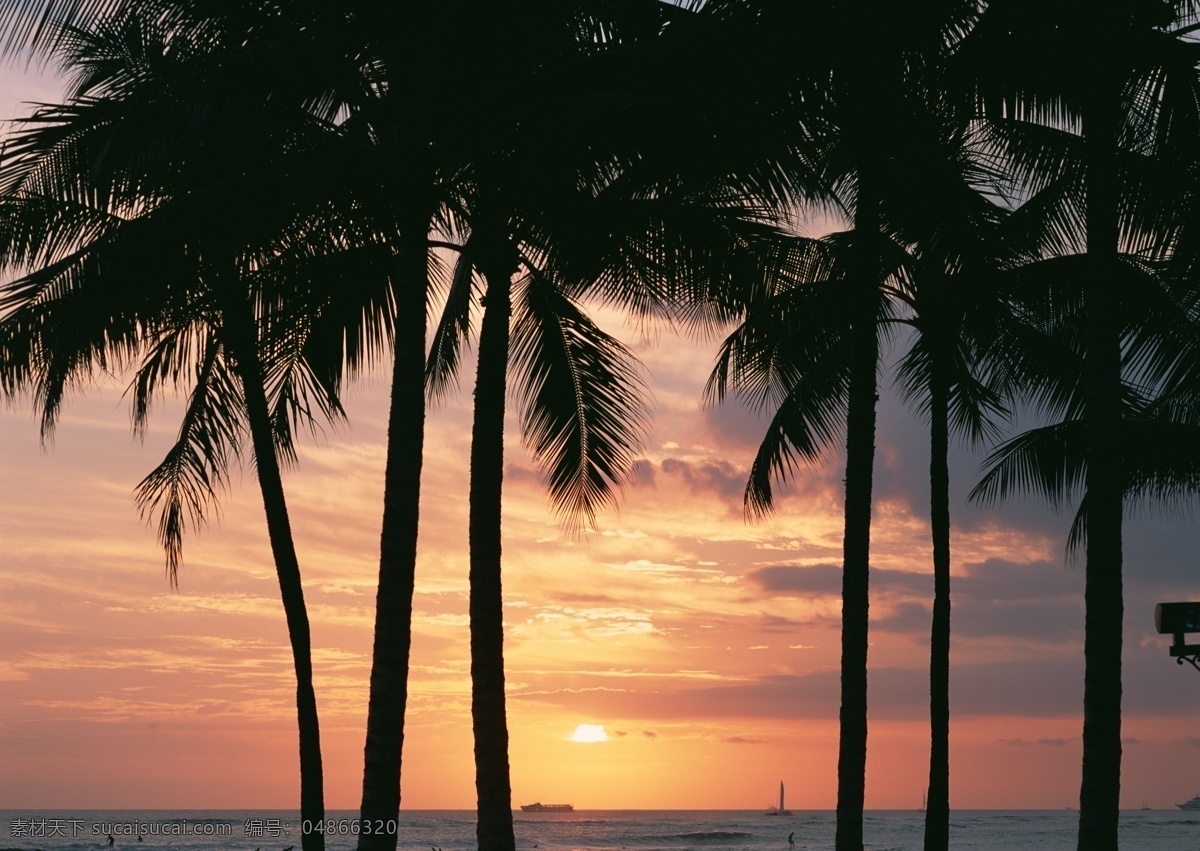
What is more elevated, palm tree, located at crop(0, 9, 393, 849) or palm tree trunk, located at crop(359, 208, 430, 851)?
palm tree, located at crop(0, 9, 393, 849)

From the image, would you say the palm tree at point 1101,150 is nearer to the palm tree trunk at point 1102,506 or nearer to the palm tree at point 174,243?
the palm tree trunk at point 1102,506

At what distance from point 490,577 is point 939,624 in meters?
8.84

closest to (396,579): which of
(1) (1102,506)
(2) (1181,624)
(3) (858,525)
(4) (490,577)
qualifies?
(4) (490,577)

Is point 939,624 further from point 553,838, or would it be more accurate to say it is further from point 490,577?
point 553,838

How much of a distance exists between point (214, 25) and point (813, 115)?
554 centimetres

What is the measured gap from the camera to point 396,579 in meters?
10.6

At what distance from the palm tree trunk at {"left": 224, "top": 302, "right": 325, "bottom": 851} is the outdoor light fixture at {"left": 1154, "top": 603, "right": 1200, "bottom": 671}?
36.0 ft

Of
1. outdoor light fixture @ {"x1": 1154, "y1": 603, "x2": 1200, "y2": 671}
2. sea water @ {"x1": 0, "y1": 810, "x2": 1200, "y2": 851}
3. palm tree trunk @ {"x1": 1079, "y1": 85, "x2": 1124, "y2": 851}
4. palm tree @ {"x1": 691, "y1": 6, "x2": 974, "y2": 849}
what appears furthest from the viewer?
sea water @ {"x1": 0, "y1": 810, "x2": 1200, "y2": 851}

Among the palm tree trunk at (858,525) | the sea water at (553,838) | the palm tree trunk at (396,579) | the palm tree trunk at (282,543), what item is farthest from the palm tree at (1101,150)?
the sea water at (553,838)

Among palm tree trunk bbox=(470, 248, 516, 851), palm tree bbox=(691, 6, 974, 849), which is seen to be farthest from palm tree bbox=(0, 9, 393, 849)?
palm tree bbox=(691, 6, 974, 849)

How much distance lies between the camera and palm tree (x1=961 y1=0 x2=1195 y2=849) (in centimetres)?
993

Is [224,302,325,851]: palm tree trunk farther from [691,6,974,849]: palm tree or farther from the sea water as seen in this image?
the sea water

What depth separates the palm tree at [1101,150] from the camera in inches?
391

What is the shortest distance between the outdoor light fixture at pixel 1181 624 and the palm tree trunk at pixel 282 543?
10959mm
